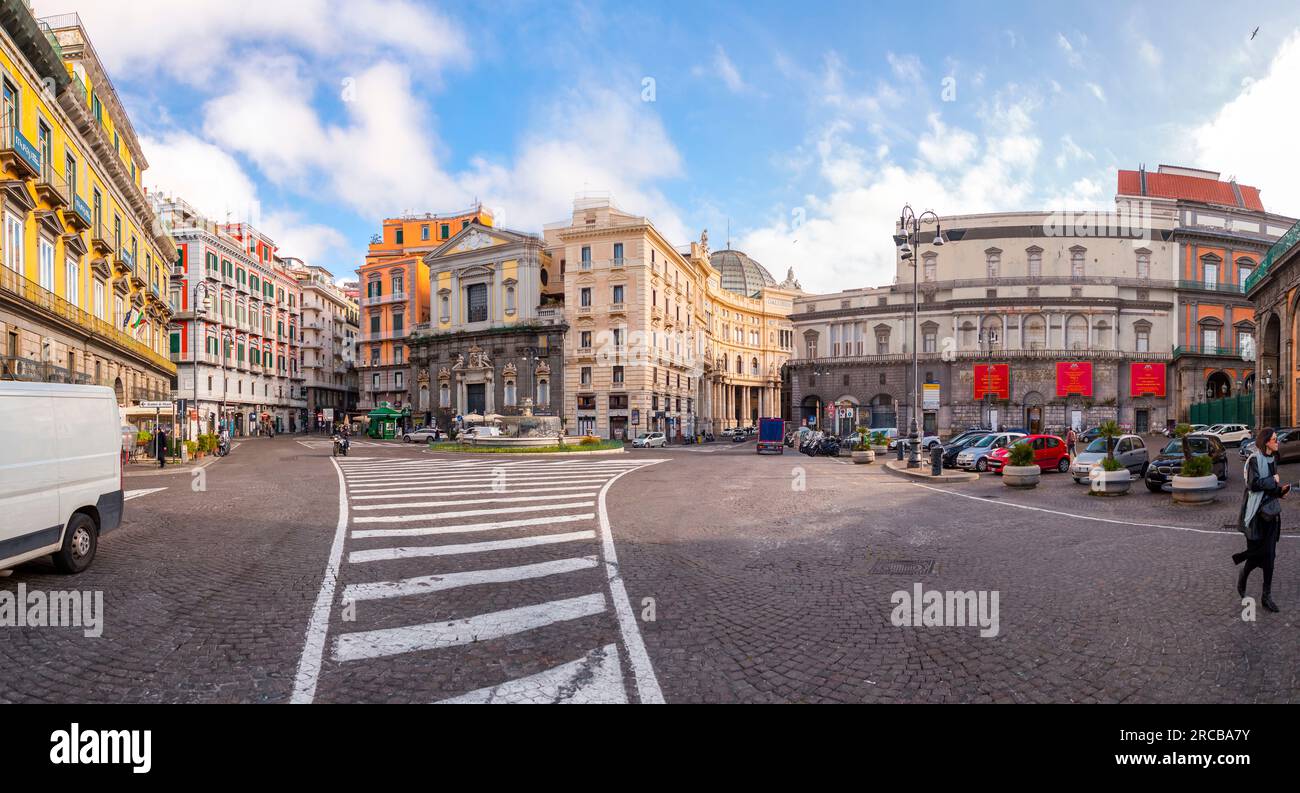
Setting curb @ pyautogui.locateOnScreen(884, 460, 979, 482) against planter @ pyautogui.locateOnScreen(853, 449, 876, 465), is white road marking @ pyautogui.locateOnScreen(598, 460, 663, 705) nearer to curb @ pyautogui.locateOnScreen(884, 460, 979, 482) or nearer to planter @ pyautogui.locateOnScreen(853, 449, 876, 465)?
curb @ pyautogui.locateOnScreen(884, 460, 979, 482)

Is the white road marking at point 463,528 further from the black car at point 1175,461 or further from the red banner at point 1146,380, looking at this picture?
the red banner at point 1146,380

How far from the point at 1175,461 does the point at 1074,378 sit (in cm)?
4979

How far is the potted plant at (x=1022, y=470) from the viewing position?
1788cm

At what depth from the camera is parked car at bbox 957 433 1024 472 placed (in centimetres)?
2458

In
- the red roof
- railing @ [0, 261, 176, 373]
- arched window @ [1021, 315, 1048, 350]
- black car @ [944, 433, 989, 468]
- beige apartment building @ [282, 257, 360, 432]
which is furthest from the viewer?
beige apartment building @ [282, 257, 360, 432]

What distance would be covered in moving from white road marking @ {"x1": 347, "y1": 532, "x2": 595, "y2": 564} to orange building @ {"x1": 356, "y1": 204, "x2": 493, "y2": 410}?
61450 mm

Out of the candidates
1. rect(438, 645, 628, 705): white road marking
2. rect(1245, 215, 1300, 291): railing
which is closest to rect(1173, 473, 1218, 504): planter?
rect(438, 645, 628, 705): white road marking

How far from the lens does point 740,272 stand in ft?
305

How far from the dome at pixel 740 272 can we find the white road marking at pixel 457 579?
84.9 m

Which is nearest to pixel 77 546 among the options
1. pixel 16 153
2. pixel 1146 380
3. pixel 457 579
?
pixel 457 579

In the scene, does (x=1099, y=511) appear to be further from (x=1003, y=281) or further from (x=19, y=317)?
(x=1003, y=281)

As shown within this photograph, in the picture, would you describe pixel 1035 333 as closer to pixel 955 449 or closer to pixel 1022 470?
pixel 955 449
